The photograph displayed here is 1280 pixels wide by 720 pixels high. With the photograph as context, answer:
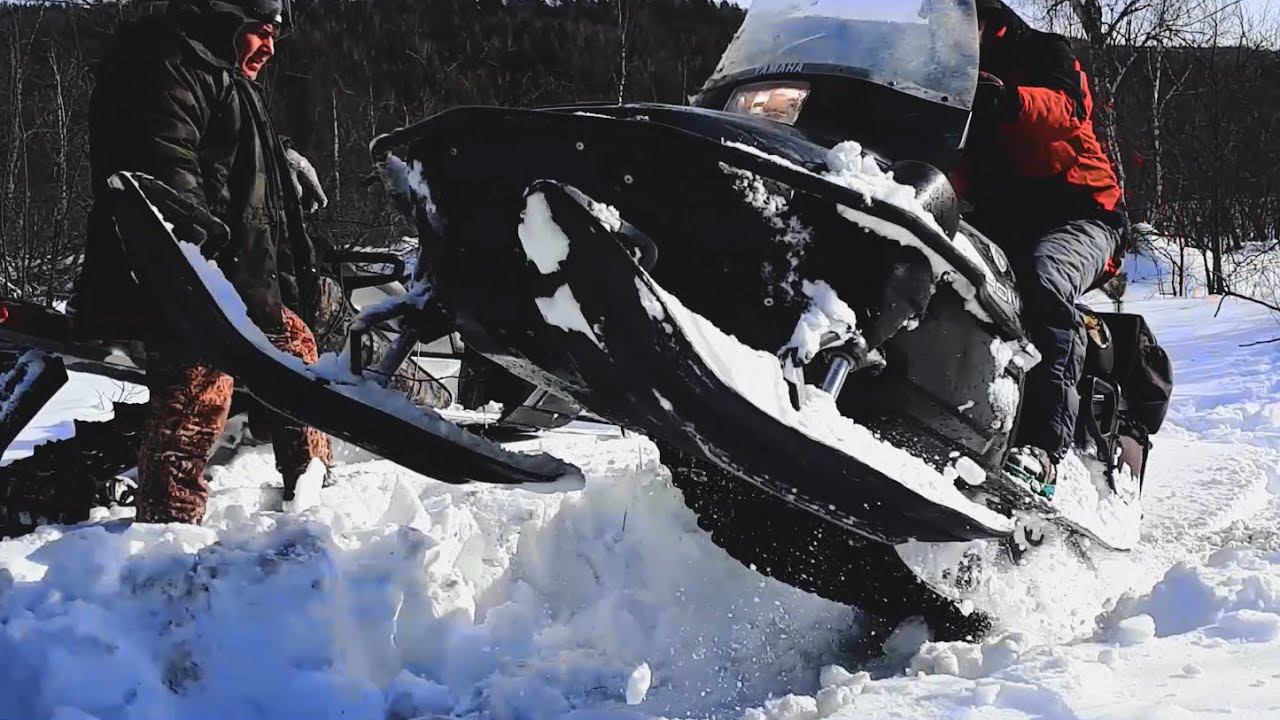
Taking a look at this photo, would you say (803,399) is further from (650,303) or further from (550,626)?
(550,626)

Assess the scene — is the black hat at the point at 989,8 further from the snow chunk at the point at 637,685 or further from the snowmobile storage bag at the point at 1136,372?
the snow chunk at the point at 637,685

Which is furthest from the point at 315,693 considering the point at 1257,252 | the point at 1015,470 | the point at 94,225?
the point at 1257,252

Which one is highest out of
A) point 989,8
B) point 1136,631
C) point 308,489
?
point 989,8

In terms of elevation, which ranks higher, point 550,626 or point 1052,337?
point 1052,337

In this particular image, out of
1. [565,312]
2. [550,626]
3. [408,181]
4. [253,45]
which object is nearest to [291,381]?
[408,181]

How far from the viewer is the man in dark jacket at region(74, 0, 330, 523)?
2.86 m

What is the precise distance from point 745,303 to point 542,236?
0.41m

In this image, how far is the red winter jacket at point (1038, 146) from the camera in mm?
2871

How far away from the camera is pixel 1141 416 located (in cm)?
338

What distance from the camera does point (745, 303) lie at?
185cm

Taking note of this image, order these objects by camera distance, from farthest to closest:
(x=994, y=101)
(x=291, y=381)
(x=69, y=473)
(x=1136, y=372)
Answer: (x=1136, y=372)
(x=69, y=473)
(x=994, y=101)
(x=291, y=381)

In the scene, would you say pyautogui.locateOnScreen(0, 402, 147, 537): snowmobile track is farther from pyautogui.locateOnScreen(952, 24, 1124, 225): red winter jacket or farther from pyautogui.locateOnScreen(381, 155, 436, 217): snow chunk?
pyautogui.locateOnScreen(952, 24, 1124, 225): red winter jacket

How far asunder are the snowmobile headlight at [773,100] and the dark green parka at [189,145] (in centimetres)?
130

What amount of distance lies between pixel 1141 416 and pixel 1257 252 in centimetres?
1631
